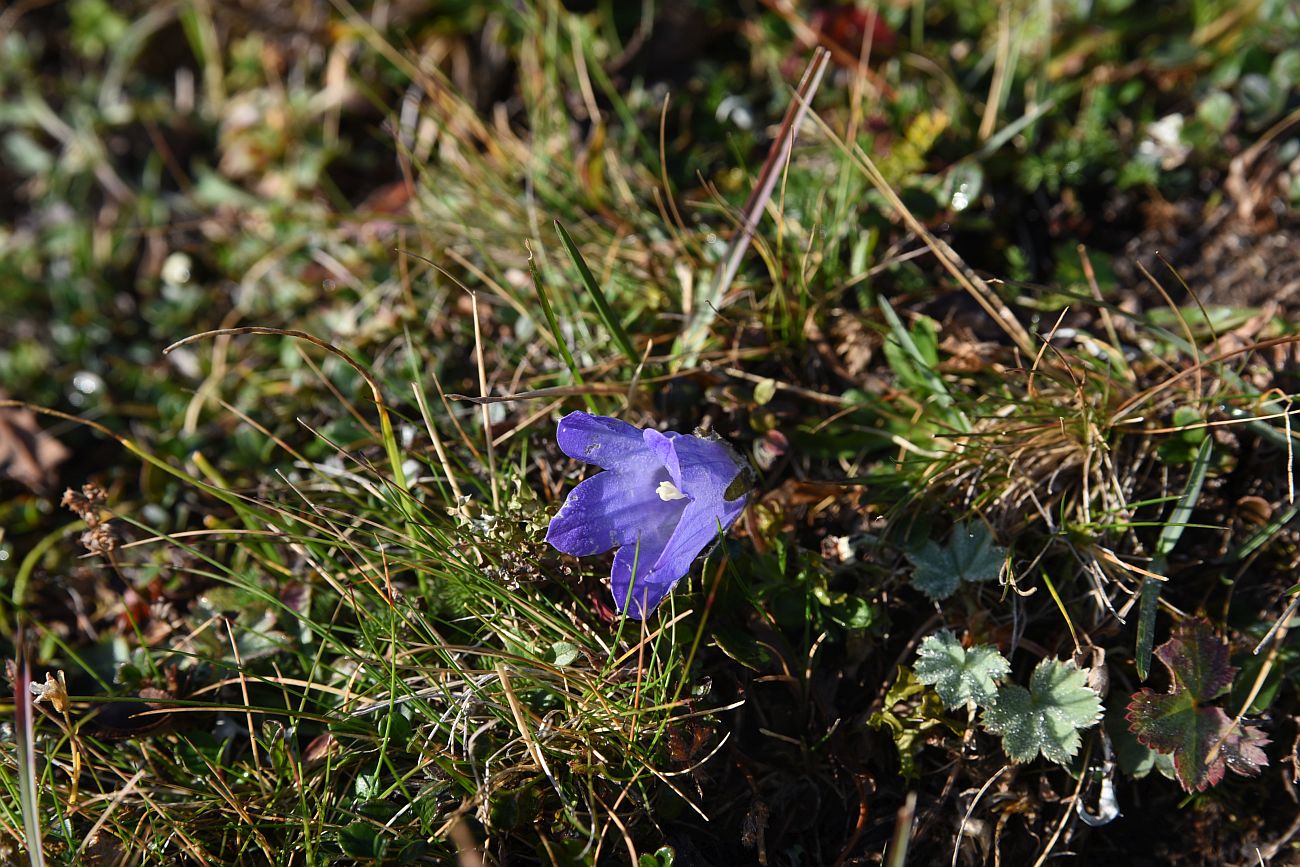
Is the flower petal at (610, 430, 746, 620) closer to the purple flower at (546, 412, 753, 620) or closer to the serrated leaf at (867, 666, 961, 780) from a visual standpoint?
the purple flower at (546, 412, 753, 620)

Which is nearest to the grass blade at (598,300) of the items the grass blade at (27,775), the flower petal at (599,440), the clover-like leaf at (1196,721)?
the flower petal at (599,440)

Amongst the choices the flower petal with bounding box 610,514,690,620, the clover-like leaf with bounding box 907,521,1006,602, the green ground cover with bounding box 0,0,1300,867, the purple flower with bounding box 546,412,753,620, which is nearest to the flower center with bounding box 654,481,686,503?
the purple flower with bounding box 546,412,753,620

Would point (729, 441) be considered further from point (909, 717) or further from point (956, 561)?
point (909, 717)

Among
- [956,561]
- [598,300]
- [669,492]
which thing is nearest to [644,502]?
[669,492]

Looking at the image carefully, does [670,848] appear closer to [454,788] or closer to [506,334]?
[454,788]

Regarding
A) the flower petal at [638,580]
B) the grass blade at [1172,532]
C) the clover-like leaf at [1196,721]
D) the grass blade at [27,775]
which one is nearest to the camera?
the grass blade at [27,775]

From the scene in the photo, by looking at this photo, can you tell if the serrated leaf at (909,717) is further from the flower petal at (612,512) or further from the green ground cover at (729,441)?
the flower petal at (612,512)

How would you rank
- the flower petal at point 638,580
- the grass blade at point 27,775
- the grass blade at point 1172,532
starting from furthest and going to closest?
the grass blade at point 1172,532
the flower petal at point 638,580
the grass blade at point 27,775
